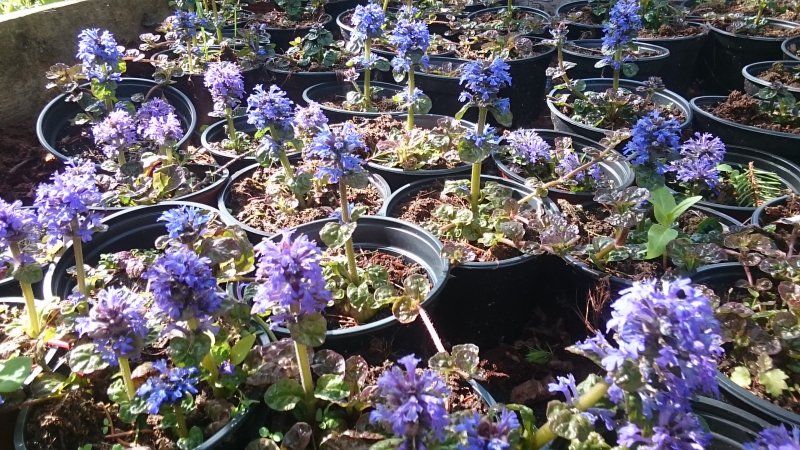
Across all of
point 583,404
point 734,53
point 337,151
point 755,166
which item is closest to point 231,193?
point 337,151

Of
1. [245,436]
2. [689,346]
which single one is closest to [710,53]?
[689,346]

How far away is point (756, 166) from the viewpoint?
290cm

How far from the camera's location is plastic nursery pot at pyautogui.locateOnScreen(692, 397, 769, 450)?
1.53 m

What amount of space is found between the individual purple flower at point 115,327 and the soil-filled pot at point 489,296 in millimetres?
1066

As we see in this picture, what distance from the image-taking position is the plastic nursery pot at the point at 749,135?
9.73 feet

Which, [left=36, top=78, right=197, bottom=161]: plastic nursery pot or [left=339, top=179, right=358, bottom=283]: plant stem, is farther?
[left=36, top=78, right=197, bottom=161]: plastic nursery pot

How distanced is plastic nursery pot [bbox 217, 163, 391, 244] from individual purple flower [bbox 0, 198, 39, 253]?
2.28ft

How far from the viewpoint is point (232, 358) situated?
5.34ft

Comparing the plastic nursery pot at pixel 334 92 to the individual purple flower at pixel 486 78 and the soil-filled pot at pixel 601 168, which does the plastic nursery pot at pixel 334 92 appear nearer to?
the soil-filled pot at pixel 601 168

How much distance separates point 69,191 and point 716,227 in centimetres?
229

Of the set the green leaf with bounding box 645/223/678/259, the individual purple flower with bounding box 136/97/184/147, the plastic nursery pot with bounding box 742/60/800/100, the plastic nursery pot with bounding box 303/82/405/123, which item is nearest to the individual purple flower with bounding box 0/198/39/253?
the individual purple flower with bounding box 136/97/184/147

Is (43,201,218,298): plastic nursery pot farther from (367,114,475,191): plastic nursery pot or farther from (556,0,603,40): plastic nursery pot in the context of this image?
(556,0,603,40): plastic nursery pot

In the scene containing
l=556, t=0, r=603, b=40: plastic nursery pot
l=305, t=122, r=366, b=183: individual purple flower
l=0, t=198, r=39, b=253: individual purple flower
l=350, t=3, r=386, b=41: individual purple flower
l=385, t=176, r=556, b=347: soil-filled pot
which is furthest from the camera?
l=556, t=0, r=603, b=40: plastic nursery pot

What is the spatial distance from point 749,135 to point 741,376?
1773 millimetres
